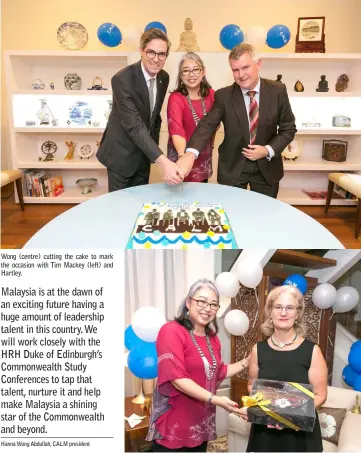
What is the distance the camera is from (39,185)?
199 inches

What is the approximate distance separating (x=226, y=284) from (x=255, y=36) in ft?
13.0

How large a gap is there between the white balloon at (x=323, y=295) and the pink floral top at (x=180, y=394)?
218 millimetres

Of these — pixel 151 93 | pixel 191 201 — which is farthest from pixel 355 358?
pixel 151 93

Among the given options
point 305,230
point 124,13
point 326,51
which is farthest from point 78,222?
point 326,51

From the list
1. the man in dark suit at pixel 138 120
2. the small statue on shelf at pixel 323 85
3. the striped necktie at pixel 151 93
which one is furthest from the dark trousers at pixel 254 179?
the small statue on shelf at pixel 323 85

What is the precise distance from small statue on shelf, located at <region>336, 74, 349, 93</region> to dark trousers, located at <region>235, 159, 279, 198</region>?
2.84 metres

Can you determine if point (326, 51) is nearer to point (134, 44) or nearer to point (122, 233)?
point (134, 44)

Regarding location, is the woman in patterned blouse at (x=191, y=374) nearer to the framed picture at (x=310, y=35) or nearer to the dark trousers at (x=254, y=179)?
the dark trousers at (x=254, y=179)

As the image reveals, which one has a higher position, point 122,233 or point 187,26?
point 187,26

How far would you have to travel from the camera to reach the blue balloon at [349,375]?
102cm

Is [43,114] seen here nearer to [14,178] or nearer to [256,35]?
[14,178]

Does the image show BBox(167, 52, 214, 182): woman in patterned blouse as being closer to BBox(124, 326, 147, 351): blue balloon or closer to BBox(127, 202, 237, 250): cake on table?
BBox(127, 202, 237, 250): cake on table

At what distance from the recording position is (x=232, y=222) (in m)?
1.87

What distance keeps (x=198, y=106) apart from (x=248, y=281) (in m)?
1.84
